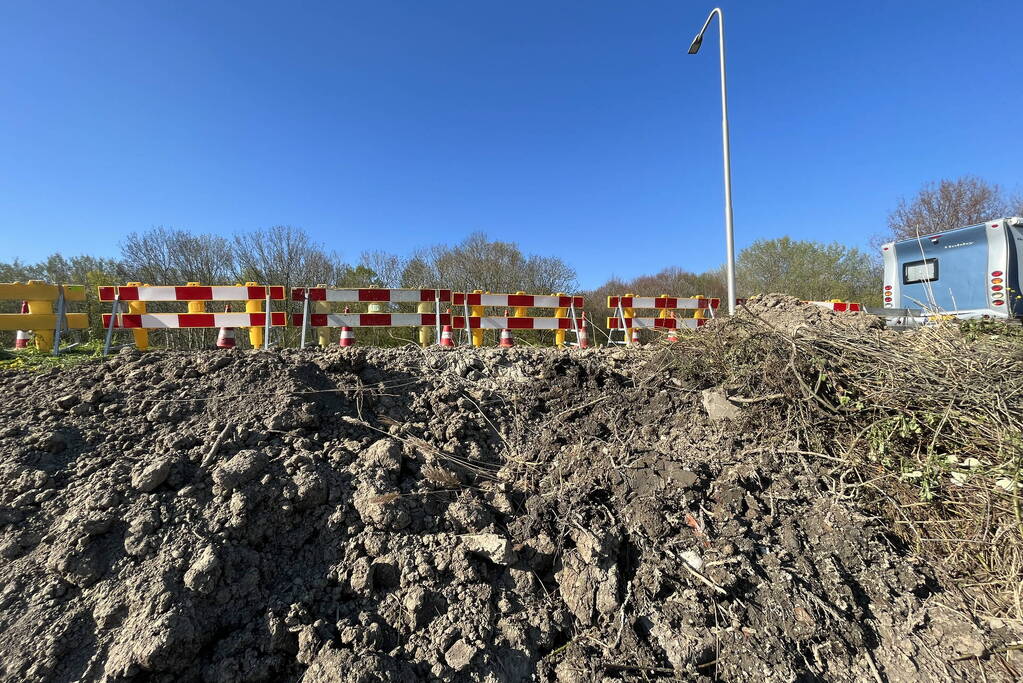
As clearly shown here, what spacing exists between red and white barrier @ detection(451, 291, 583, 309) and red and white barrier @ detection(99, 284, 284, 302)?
2.51 metres

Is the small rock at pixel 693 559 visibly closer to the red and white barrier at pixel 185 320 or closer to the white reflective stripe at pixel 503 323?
the white reflective stripe at pixel 503 323

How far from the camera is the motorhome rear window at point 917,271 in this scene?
29.2ft

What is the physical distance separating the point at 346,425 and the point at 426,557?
1.27 meters

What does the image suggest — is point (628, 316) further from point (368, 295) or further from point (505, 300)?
point (368, 295)

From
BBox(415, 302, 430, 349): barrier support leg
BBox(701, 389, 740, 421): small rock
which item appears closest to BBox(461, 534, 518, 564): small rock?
BBox(701, 389, 740, 421): small rock

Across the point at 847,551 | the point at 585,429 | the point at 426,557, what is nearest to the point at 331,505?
the point at 426,557

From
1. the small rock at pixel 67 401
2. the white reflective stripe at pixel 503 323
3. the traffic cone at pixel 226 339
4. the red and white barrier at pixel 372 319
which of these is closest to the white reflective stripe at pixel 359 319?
the red and white barrier at pixel 372 319

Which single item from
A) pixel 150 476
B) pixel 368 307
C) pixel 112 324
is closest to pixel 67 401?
pixel 150 476

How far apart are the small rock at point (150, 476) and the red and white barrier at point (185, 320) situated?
12.1 feet

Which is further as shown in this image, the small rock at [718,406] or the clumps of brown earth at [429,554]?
the small rock at [718,406]

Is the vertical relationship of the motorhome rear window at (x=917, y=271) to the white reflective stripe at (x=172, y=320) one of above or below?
above

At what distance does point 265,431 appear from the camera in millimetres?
2859

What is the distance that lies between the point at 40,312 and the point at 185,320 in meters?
1.58

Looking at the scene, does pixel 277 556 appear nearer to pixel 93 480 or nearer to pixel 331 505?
pixel 331 505
